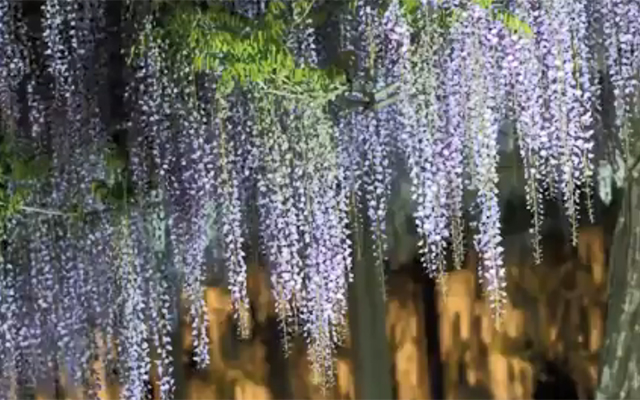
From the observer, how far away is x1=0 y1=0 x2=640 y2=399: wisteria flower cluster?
230 cm

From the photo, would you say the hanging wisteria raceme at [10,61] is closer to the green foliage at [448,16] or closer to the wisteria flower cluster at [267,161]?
the wisteria flower cluster at [267,161]

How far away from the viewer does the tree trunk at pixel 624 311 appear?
2.32 m

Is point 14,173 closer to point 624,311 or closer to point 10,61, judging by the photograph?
point 10,61

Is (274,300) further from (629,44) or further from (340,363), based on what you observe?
(629,44)

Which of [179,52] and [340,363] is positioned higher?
[179,52]

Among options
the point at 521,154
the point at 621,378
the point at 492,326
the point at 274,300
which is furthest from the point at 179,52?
the point at 621,378

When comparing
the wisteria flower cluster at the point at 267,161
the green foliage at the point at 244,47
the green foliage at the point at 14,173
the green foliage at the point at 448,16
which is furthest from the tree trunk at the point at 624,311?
the green foliage at the point at 14,173

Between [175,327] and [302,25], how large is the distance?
0.87 m

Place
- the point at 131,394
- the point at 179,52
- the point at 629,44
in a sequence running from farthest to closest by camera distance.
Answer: the point at 131,394 → the point at 179,52 → the point at 629,44

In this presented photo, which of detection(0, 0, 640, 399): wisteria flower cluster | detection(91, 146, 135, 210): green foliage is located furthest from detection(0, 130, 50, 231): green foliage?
detection(91, 146, 135, 210): green foliage

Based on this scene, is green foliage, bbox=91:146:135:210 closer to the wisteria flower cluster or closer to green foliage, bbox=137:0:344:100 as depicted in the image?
the wisteria flower cluster

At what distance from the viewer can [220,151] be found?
2.51 metres

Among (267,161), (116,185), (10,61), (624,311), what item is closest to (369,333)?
(267,161)

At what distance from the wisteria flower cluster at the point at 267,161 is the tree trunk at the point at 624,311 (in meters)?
0.12
